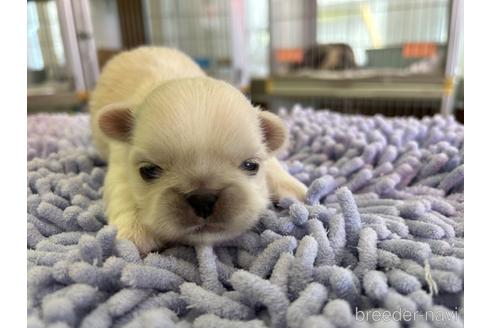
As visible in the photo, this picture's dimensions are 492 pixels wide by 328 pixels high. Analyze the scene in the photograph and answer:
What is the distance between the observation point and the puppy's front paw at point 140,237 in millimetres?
969

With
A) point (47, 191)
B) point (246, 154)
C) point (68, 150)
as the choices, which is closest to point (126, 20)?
point (68, 150)

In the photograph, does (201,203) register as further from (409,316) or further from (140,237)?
(409,316)

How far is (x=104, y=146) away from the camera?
163 centimetres

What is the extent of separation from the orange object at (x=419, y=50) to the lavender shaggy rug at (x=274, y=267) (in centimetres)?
219

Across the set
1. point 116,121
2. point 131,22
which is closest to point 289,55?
point 131,22

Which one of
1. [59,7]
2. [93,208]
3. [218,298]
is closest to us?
[218,298]

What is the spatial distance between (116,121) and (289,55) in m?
2.66

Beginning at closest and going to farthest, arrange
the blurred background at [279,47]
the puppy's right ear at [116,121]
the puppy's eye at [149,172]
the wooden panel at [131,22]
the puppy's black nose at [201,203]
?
the puppy's black nose at [201,203] < the puppy's eye at [149,172] < the puppy's right ear at [116,121] < the blurred background at [279,47] < the wooden panel at [131,22]

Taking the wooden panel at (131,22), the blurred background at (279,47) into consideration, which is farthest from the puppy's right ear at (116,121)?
the wooden panel at (131,22)

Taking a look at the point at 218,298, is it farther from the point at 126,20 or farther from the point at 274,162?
the point at 126,20

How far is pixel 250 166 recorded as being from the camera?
108 cm

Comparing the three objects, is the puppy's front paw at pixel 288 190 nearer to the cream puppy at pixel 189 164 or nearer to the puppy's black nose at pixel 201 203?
the cream puppy at pixel 189 164

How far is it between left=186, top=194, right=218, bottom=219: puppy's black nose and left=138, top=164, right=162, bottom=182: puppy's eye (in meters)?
0.16

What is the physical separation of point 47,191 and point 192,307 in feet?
2.45
